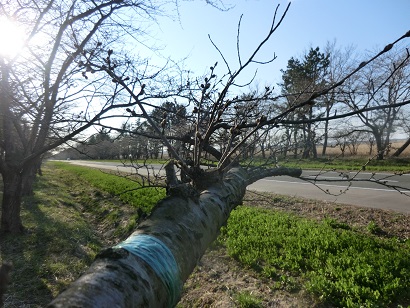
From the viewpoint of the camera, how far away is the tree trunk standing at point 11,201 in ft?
21.5

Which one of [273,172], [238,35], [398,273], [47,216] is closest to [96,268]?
[238,35]

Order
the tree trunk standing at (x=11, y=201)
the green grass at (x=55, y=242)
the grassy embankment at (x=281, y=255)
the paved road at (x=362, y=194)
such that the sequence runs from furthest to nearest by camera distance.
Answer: the paved road at (x=362, y=194)
the tree trunk standing at (x=11, y=201)
the green grass at (x=55, y=242)
the grassy embankment at (x=281, y=255)

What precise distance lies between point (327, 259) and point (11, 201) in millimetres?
6600

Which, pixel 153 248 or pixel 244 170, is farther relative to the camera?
pixel 244 170

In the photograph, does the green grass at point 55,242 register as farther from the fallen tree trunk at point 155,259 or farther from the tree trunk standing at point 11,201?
the fallen tree trunk at point 155,259

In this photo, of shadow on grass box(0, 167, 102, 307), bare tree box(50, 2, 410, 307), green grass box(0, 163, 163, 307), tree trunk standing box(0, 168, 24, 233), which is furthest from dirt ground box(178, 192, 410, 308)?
tree trunk standing box(0, 168, 24, 233)

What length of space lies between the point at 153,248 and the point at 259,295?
3563mm

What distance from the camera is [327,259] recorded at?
4711mm

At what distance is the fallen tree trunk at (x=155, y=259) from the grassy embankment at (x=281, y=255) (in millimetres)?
1373

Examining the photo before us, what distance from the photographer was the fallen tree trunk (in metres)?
0.81

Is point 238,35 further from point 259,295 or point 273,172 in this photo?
point 259,295

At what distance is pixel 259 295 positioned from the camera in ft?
13.5

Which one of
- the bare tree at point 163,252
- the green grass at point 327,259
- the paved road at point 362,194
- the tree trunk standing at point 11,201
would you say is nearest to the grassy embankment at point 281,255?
the green grass at point 327,259

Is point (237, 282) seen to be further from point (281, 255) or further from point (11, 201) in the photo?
point (11, 201)
